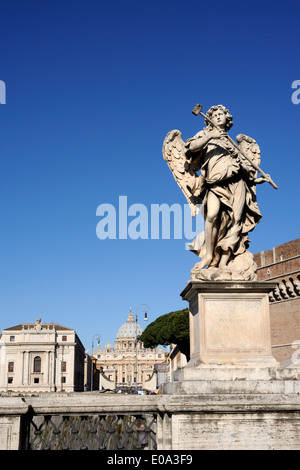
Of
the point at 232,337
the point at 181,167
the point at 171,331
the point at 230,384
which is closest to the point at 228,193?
the point at 181,167

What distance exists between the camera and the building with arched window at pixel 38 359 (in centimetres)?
10525

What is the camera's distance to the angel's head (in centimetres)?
693

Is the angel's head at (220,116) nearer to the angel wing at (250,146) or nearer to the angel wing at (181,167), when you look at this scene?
the angel wing at (250,146)

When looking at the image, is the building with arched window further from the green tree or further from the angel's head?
the angel's head

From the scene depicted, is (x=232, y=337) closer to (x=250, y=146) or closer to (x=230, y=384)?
(x=230, y=384)

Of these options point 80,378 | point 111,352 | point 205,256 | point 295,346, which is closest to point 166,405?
point 205,256

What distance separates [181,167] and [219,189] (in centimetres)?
68

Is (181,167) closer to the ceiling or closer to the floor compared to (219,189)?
closer to the ceiling

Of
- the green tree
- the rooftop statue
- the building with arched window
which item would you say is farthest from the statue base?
the building with arched window

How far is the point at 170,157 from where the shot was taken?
7.05 meters

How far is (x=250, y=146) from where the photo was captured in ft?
23.9

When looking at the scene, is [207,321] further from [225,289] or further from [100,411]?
[100,411]

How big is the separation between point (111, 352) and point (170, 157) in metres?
199
